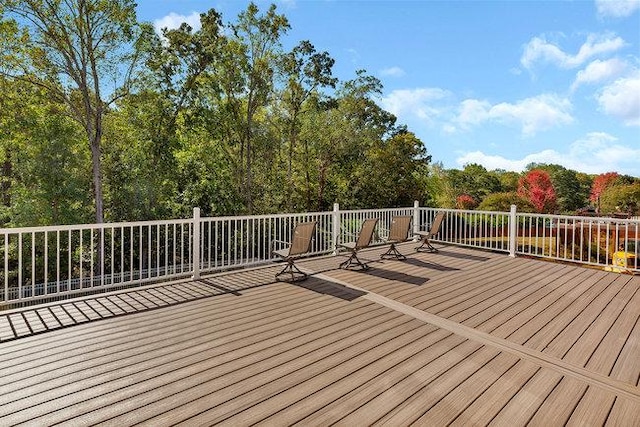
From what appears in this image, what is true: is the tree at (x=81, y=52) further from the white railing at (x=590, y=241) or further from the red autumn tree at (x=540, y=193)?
the red autumn tree at (x=540, y=193)

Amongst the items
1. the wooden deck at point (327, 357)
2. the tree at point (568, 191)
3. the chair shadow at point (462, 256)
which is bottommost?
the wooden deck at point (327, 357)

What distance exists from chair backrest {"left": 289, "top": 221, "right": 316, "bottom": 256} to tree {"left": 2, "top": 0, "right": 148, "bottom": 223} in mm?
10684

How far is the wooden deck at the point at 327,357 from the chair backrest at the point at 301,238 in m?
0.55

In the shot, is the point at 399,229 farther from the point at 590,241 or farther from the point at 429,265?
the point at 590,241

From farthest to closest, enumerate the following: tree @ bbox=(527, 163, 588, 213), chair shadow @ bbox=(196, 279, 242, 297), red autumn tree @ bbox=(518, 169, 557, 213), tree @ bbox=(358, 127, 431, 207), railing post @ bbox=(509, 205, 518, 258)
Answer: tree @ bbox=(527, 163, 588, 213), red autumn tree @ bbox=(518, 169, 557, 213), tree @ bbox=(358, 127, 431, 207), railing post @ bbox=(509, 205, 518, 258), chair shadow @ bbox=(196, 279, 242, 297)

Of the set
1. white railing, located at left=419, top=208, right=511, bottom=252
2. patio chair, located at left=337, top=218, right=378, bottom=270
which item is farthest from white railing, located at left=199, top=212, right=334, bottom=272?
white railing, located at left=419, top=208, right=511, bottom=252

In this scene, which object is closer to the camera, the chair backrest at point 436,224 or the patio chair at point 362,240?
the patio chair at point 362,240

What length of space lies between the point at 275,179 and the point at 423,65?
8.70 m

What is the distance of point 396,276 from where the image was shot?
540cm

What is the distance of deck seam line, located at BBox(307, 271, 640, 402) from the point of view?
2376 mm

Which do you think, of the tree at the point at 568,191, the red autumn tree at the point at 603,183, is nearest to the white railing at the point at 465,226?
the red autumn tree at the point at 603,183

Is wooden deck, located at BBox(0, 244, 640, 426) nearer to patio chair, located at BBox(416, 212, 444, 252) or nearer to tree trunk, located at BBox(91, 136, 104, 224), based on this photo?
patio chair, located at BBox(416, 212, 444, 252)

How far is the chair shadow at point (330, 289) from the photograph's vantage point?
14.4 ft

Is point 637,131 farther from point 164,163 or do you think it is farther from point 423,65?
point 164,163
